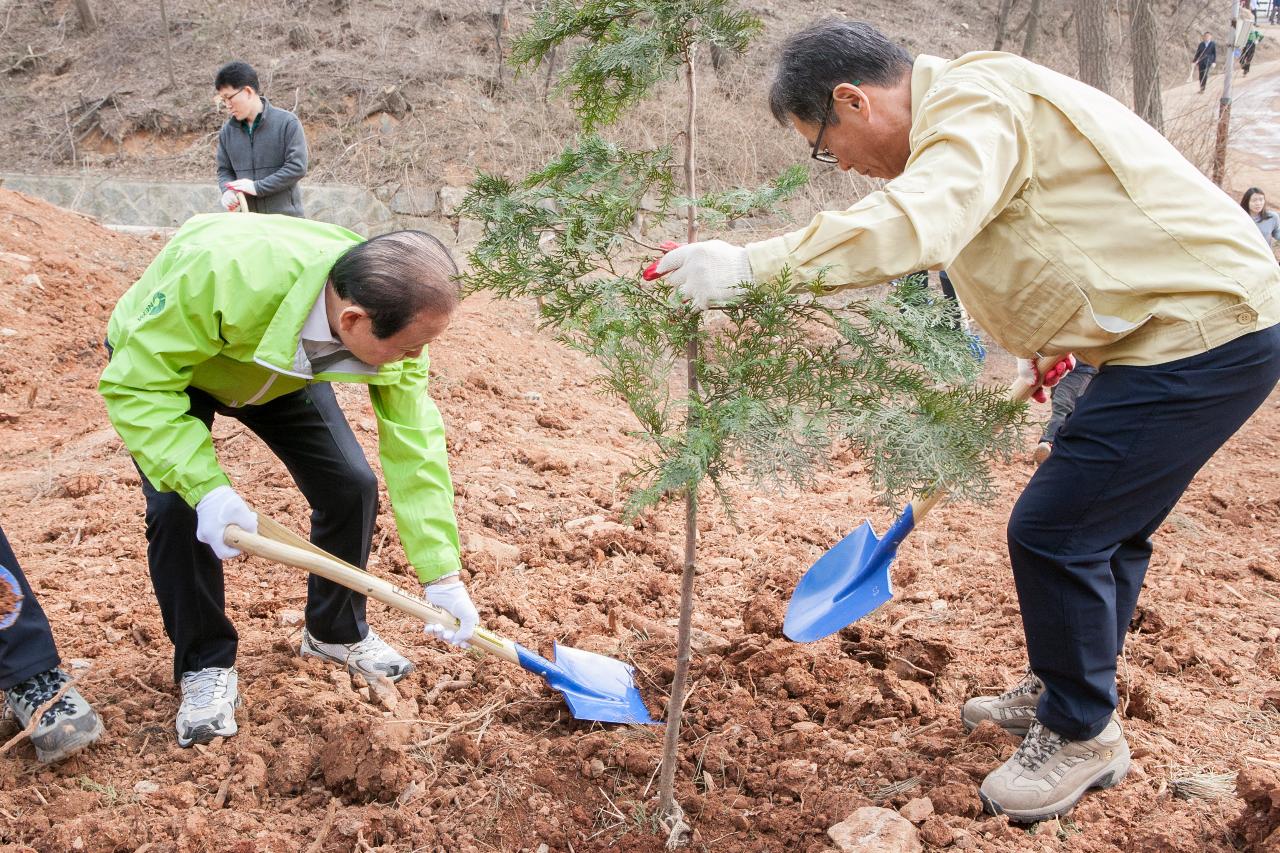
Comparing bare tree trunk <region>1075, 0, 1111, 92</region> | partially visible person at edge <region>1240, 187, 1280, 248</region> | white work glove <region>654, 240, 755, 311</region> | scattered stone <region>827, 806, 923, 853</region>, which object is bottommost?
partially visible person at edge <region>1240, 187, 1280, 248</region>

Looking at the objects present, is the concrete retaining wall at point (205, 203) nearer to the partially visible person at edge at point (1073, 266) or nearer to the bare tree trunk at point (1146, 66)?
the bare tree trunk at point (1146, 66)

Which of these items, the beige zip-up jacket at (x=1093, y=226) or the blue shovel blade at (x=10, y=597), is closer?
the beige zip-up jacket at (x=1093, y=226)

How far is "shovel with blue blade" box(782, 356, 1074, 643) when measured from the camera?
276 cm

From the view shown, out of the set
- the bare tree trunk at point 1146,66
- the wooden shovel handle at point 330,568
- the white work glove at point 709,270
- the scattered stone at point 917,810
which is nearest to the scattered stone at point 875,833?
the scattered stone at point 917,810

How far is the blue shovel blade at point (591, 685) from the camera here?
9.08ft

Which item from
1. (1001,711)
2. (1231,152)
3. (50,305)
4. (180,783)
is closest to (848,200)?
(1231,152)

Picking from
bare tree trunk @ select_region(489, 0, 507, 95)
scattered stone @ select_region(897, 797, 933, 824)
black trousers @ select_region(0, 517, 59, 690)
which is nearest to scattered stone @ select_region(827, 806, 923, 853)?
scattered stone @ select_region(897, 797, 933, 824)

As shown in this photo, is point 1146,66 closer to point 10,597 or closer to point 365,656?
point 365,656

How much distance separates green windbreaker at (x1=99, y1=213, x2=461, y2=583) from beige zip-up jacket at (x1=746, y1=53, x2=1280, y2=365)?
1.47 meters

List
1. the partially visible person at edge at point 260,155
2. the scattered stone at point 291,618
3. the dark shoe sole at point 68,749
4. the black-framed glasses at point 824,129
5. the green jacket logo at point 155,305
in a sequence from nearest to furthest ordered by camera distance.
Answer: the black-framed glasses at point 824,129, the green jacket logo at point 155,305, the dark shoe sole at point 68,749, the scattered stone at point 291,618, the partially visible person at edge at point 260,155

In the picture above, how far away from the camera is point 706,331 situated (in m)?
2.05

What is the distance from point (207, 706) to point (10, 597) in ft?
1.92

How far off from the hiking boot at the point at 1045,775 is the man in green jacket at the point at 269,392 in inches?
55.8

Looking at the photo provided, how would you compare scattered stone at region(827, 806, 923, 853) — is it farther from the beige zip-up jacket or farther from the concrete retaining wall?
the concrete retaining wall
